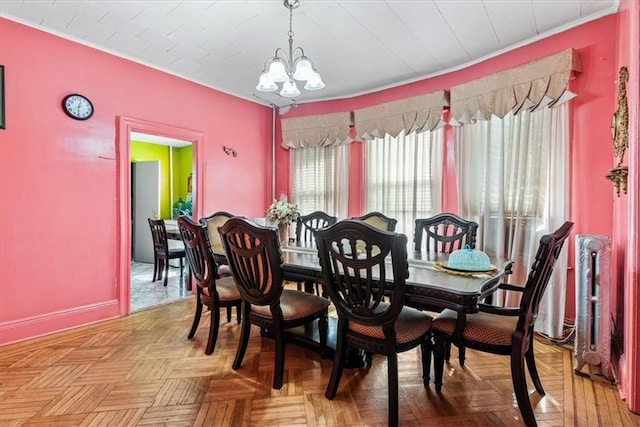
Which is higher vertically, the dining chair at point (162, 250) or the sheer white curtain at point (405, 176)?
the sheer white curtain at point (405, 176)

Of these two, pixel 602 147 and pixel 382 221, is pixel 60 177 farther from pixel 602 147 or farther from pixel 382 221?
pixel 602 147

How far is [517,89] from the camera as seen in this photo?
291 cm

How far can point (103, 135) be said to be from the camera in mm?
3131

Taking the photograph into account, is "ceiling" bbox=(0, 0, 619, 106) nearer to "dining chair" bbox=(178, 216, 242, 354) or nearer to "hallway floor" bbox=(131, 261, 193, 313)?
"dining chair" bbox=(178, 216, 242, 354)

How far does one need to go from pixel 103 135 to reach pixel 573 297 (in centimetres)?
451

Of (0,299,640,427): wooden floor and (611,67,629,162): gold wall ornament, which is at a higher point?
(611,67,629,162): gold wall ornament

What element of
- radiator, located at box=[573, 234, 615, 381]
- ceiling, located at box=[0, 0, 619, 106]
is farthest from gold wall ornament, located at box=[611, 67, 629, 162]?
ceiling, located at box=[0, 0, 619, 106]

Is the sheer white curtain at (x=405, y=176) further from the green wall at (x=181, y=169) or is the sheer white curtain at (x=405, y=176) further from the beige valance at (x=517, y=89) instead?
the green wall at (x=181, y=169)

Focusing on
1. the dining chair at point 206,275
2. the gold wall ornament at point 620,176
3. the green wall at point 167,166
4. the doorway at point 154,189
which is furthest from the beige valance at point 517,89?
the green wall at point 167,166

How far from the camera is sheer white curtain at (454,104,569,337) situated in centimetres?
274

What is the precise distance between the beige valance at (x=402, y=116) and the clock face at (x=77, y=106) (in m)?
2.89

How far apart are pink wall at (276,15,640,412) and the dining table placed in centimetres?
70

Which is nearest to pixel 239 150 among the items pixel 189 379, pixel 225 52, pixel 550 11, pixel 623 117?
pixel 225 52

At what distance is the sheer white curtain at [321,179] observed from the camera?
4.45 m
